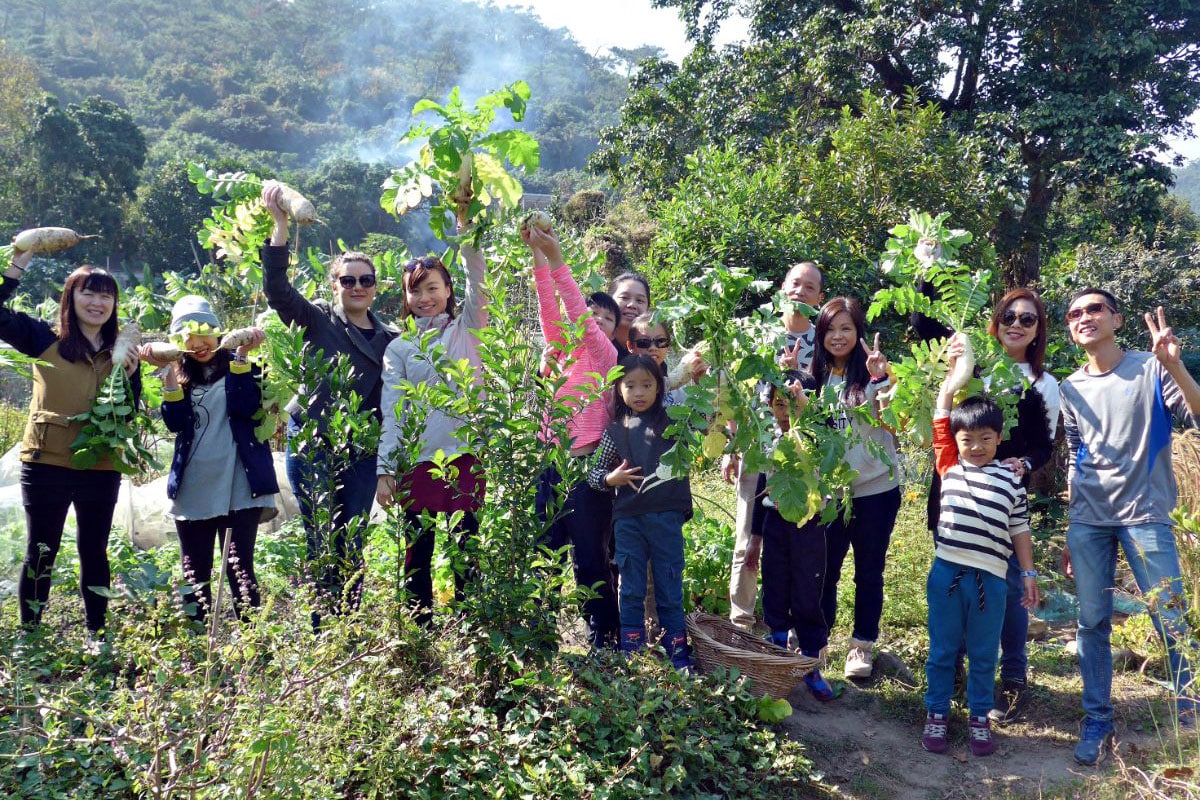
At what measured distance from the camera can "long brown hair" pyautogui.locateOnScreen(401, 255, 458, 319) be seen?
368 cm

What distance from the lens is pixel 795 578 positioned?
12.8 feet

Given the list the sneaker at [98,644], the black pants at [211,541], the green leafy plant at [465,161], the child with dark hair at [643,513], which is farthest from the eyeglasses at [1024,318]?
the sneaker at [98,644]

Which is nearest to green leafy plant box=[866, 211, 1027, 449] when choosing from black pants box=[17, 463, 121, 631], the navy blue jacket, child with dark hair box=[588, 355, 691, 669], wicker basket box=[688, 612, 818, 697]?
child with dark hair box=[588, 355, 691, 669]

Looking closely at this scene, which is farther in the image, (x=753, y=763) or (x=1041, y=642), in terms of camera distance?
(x=1041, y=642)

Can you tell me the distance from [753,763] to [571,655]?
744 millimetres

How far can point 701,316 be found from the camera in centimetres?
315

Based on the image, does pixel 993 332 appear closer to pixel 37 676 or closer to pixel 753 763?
pixel 753 763

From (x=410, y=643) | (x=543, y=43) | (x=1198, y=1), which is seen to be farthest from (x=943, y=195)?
(x=543, y=43)

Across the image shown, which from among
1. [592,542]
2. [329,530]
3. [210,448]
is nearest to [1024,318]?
[592,542]

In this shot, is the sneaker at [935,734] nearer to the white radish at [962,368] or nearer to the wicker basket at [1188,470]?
the white radish at [962,368]

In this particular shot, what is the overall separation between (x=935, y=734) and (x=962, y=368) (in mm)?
1436

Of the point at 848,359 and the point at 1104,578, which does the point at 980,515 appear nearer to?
the point at 1104,578

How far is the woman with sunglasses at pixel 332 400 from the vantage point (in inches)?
125

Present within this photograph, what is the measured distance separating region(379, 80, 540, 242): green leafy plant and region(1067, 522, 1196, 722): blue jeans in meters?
2.49
